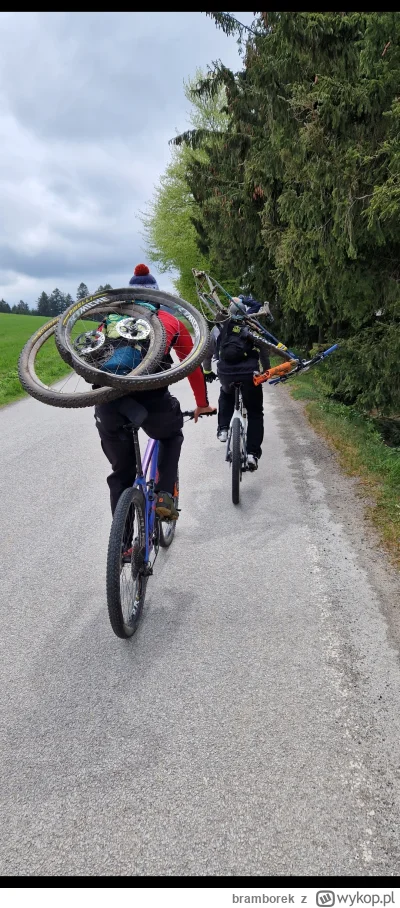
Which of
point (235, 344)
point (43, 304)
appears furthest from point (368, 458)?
point (43, 304)

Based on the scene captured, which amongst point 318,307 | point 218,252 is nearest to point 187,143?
point 218,252

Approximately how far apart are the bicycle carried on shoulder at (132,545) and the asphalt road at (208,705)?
0.64 feet

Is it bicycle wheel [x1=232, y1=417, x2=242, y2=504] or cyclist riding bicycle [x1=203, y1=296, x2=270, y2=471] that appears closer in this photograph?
bicycle wheel [x1=232, y1=417, x2=242, y2=504]

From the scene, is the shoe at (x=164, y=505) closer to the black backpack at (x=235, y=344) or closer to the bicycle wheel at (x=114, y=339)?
the bicycle wheel at (x=114, y=339)

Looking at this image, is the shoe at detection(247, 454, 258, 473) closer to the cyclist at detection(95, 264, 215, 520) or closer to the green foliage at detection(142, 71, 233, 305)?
the cyclist at detection(95, 264, 215, 520)

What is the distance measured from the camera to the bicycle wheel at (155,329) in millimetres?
2756

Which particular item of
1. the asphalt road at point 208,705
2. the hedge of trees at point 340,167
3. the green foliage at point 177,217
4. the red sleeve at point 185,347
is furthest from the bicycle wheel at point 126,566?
the green foliage at point 177,217

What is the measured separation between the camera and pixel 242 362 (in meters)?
5.36

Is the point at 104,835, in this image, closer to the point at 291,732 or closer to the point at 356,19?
the point at 291,732

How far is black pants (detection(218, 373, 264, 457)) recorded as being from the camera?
545cm

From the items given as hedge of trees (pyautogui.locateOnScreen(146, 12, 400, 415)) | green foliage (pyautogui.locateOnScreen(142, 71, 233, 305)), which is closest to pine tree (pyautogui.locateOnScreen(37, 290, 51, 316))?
green foliage (pyautogui.locateOnScreen(142, 71, 233, 305))

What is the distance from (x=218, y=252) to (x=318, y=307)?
9.34 metres

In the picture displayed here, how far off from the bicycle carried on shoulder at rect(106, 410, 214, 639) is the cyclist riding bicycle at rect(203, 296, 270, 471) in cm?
183

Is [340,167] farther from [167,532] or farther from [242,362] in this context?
[167,532]
